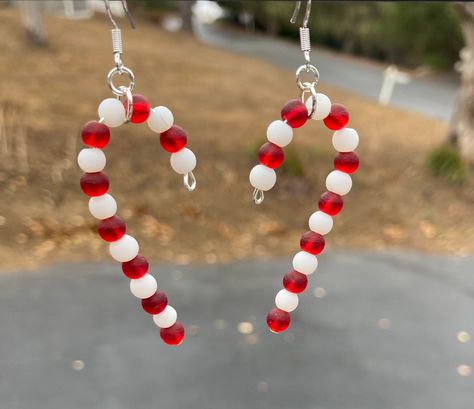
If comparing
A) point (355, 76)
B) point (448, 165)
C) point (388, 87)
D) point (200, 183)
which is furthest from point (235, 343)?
point (355, 76)

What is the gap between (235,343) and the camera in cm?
501

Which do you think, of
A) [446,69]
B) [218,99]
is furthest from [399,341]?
[446,69]

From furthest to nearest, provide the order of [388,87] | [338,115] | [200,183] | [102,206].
Result: [388,87]
[200,183]
[338,115]
[102,206]

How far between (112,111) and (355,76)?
1757 centimetres

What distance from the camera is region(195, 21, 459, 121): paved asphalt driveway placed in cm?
1497

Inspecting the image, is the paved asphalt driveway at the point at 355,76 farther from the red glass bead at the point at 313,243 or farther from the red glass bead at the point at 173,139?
the red glass bead at the point at 173,139

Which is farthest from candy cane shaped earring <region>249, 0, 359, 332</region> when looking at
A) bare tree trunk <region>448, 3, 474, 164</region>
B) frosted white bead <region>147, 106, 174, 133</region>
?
bare tree trunk <region>448, 3, 474, 164</region>

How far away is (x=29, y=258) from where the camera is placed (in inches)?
243

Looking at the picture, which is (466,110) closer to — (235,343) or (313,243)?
(235,343)

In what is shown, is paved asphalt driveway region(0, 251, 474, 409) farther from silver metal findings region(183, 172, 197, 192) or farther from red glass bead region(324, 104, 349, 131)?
red glass bead region(324, 104, 349, 131)

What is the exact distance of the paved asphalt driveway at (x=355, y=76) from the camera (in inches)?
589

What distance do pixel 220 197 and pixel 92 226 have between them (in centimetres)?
203

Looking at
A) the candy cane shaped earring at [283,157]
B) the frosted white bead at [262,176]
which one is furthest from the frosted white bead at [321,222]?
the frosted white bead at [262,176]

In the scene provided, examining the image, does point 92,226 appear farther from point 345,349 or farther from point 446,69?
point 446,69
